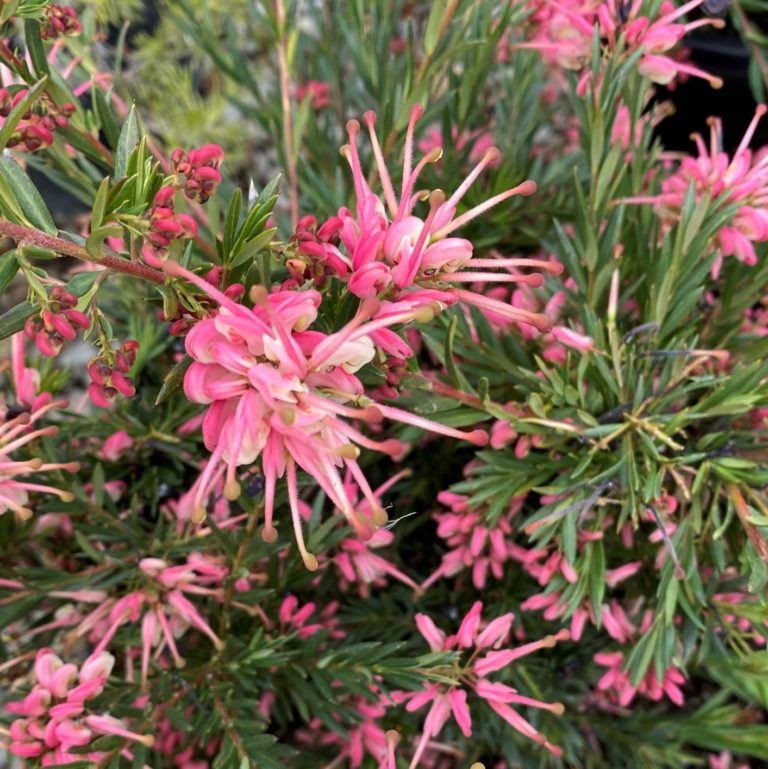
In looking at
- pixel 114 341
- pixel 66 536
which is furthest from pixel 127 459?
pixel 114 341

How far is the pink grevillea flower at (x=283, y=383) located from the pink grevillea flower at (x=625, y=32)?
1.32 ft

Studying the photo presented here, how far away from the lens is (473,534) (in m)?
0.71

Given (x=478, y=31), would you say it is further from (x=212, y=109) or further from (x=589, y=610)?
(x=212, y=109)

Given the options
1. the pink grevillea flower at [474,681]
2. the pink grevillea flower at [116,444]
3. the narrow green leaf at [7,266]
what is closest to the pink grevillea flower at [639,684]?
the pink grevillea flower at [474,681]

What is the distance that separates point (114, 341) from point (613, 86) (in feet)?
1.50

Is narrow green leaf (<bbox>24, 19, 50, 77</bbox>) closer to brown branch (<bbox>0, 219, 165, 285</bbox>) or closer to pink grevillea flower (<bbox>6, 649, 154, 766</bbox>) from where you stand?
brown branch (<bbox>0, 219, 165, 285</bbox>)

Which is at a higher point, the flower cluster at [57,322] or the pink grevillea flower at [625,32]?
the flower cluster at [57,322]

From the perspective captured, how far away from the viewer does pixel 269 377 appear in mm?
347

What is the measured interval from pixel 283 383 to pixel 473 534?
0.42 m

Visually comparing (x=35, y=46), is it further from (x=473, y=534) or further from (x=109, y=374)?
(x=473, y=534)

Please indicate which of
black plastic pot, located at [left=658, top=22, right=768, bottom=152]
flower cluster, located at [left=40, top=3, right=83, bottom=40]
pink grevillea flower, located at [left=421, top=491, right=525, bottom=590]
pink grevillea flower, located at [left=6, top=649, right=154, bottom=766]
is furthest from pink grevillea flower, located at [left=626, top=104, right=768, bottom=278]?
black plastic pot, located at [left=658, top=22, right=768, bottom=152]

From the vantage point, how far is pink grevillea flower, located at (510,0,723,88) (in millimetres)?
607

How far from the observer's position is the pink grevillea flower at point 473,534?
70cm

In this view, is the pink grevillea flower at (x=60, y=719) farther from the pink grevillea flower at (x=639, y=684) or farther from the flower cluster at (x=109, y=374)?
the pink grevillea flower at (x=639, y=684)
